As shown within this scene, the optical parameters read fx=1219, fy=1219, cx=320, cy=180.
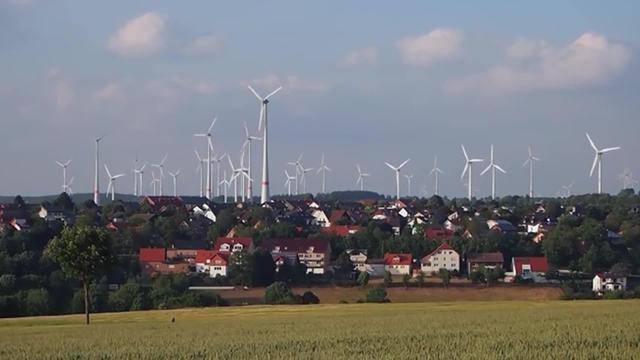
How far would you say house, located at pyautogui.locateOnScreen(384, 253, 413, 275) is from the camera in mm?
119750

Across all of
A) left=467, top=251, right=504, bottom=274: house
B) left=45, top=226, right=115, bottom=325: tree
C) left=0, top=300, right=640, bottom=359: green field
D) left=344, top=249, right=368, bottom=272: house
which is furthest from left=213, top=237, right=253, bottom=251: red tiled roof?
left=0, top=300, right=640, bottom=359: green field

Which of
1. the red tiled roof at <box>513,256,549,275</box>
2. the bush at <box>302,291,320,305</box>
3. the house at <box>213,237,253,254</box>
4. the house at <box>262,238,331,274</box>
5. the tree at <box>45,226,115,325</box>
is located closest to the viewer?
the tree at <box>45,226,115,325</box>

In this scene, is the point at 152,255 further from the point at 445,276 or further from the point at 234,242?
the point at 445,276

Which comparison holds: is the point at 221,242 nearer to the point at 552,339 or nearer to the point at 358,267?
the point at 358,267

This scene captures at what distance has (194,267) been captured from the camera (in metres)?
122

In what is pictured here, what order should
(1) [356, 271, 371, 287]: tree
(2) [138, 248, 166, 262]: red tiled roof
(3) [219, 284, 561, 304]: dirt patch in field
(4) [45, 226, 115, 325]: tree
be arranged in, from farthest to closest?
1. (2) [138, 248, 166, 262]: red tiled roof
2. (1) [356, 271, 371, 287]: tree
3. (3) [219, 284, 561, 304]: dirt patch in field
4. (4) [45, 226, 115, 325]: tree

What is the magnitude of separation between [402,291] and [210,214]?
92.2m

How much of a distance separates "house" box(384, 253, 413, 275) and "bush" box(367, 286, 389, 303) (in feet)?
80.3

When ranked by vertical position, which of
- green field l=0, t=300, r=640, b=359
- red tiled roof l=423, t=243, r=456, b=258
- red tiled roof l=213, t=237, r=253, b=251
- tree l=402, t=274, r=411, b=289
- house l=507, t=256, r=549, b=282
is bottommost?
green field l=0, t=300, r=640, b=359

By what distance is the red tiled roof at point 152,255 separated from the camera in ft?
397

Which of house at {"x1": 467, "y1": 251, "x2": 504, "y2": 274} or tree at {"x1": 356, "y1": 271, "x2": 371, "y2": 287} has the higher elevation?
house at {"x1": 467, "y1": 251, "x2": 504, "y2": 274}

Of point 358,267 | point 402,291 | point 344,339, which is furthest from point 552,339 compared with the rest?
point 358,267

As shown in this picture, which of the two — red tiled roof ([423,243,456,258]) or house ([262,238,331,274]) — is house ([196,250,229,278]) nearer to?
house ([262,238,331,274])

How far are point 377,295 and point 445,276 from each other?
19353mm
